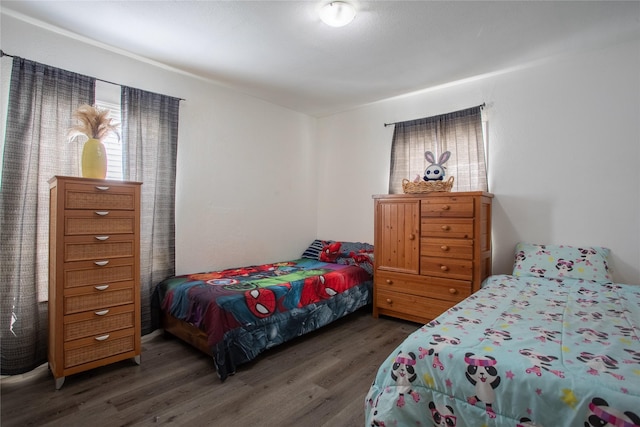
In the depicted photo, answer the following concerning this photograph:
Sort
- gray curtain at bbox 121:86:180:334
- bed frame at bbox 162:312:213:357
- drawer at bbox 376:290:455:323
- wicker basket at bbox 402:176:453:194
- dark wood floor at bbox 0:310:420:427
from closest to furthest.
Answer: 1. dark wood floor at bbox 0:310:420:427
2. bed frame at bbox 162:312:213:357
3. gray curtain at bbox 121:86:180:334
4. drawer at bbox 376:290:455:323
5. wicker basket at bbox 402:176:453:194

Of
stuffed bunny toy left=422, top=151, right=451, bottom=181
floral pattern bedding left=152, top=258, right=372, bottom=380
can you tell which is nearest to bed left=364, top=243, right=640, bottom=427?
floral pattern bedding left=152, top=258, right=372, bottom=380

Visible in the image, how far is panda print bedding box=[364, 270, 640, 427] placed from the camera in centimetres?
94

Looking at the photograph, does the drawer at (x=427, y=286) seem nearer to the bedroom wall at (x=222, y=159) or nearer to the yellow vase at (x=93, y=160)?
the bedroom wall at (x=222, y=159)

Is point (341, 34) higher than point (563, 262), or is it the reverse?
point (341, 34)

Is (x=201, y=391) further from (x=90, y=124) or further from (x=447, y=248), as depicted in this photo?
(x=447, y=248)

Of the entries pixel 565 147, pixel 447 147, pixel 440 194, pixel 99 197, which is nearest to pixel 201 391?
pixel 99 197

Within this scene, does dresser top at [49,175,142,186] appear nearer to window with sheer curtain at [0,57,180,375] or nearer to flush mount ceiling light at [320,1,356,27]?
window with sheer curtain at [0,57,180,375]

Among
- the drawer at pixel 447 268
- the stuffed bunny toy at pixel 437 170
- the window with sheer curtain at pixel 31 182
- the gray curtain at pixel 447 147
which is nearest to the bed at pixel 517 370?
the drawer at pixel 447 268

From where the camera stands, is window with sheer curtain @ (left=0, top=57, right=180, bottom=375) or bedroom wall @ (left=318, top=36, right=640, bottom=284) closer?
window with sheer curtain @ (left=0, top=57, right=180, bottom=375)

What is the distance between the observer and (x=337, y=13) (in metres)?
2.04

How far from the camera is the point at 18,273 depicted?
2098 mm

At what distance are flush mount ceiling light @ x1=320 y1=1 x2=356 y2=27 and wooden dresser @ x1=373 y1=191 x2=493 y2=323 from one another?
1.67 m

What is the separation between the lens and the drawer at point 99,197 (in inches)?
78.2

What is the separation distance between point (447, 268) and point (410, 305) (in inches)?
21.2
